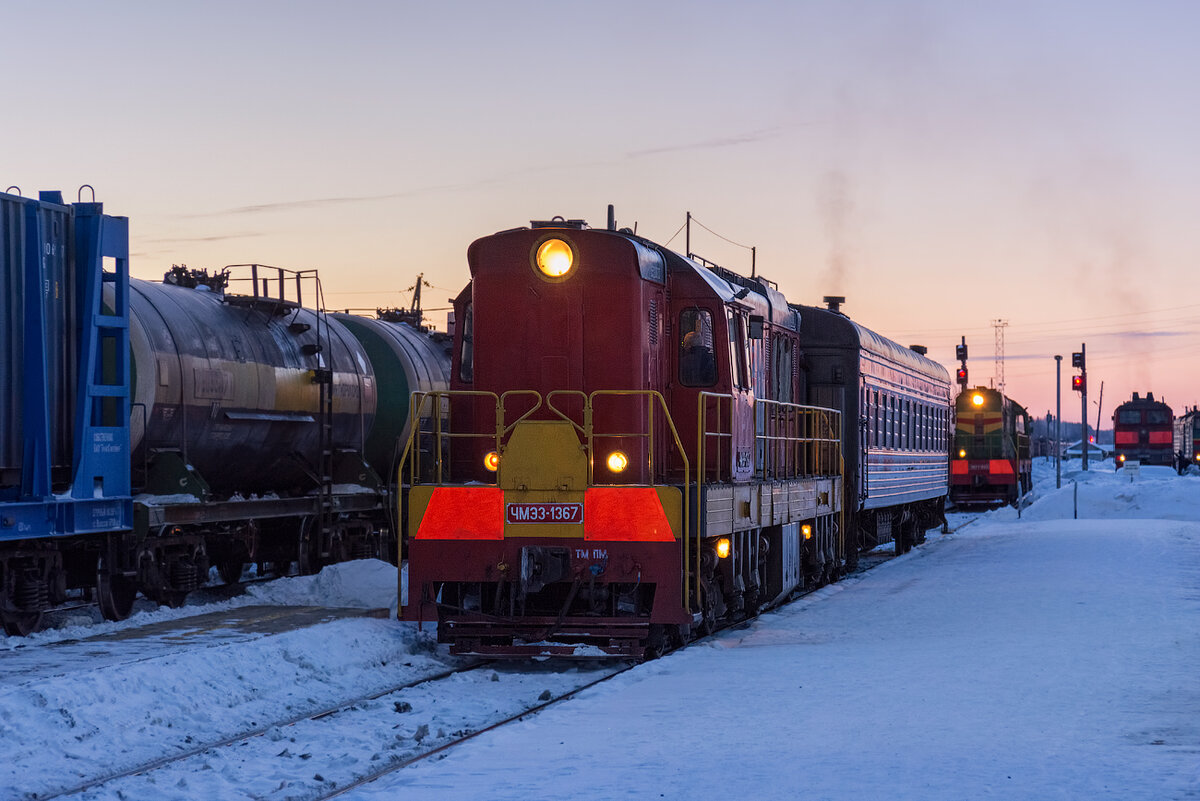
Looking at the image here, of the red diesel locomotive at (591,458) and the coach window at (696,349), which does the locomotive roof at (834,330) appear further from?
the coach window at (696,349)

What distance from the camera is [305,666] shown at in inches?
461

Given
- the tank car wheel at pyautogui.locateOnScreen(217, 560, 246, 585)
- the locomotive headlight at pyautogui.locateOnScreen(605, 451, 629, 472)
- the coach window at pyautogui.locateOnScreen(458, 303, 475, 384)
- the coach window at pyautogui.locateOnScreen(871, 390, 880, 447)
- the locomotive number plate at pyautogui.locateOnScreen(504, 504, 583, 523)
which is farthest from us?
the coach window at pyautogui.locateOnScreen(871, 390, 880, 447)

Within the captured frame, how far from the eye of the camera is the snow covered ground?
24.9ft

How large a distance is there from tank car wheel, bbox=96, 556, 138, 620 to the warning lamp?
6.56m

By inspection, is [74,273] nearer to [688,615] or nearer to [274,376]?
[274,376]

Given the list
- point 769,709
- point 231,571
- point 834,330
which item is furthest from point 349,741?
point 834,330

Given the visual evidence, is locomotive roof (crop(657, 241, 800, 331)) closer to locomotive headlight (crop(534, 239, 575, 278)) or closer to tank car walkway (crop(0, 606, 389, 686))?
locomotive headlight (crop(534, 239, 575, 278))

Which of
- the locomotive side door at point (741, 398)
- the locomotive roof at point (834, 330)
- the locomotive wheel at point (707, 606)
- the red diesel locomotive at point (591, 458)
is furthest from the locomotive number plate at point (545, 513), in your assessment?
the locomotive roof at point (834, 330)

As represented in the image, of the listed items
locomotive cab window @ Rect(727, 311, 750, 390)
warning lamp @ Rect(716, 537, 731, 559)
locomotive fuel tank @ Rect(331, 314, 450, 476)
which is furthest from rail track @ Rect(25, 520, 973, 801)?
locomotive fuel tank @ Rect(331, 314, 450, 476)

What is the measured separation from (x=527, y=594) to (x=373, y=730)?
3.27 metres

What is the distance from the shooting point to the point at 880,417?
2202 cm

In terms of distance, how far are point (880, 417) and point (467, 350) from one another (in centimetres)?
1044

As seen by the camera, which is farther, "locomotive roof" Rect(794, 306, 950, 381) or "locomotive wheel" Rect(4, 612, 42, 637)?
"locomotive roof" Rect(794, 306, 950, 381)

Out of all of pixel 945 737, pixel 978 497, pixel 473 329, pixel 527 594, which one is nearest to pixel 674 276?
pixel 473 329
